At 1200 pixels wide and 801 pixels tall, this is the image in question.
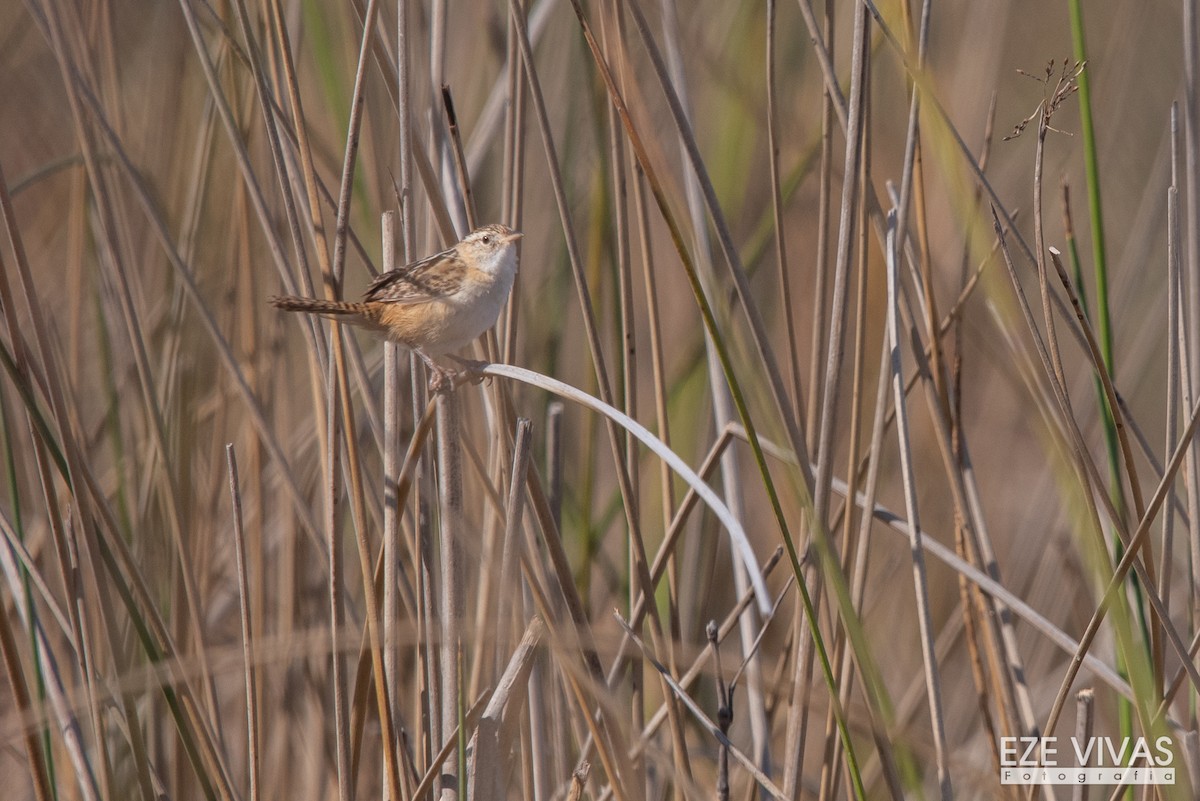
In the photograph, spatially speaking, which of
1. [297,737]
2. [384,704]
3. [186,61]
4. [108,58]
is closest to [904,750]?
[384,704]

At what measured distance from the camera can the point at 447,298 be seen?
8.70ft

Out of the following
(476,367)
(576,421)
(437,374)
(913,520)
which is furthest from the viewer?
(576,421)

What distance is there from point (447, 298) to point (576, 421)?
1040 millimetres

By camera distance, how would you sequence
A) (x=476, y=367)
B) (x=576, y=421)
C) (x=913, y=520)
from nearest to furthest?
(x=913, y=520) < (x=476, y=367) < (x=576, y=421)

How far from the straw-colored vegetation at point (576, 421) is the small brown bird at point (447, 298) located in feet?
0.45

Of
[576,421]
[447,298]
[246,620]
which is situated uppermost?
[447,298]

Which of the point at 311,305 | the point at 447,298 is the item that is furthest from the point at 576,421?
the point at 311,305

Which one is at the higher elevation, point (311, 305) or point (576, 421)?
point (311, 305)

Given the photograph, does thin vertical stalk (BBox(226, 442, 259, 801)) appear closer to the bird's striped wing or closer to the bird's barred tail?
the bird's barred tail

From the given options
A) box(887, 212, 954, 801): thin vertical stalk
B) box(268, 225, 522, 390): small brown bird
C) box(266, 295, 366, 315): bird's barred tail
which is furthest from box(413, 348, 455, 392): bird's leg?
box(887, 212, 954, 801): thin vertical stalk

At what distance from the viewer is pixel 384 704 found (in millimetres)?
1832

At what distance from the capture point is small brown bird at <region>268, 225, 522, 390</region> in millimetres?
2486

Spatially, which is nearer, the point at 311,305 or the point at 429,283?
the point at 311,305

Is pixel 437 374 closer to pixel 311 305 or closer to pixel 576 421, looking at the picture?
pixel 311 305
